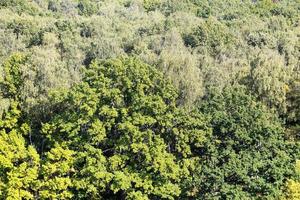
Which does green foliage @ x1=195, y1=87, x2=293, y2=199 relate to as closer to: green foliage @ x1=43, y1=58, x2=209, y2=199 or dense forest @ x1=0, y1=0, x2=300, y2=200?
dense forest @ x1=0, y1=0, x2=300, y2=200

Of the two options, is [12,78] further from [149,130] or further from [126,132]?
[149,130]

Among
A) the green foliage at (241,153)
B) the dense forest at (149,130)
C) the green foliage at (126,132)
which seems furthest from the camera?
the green foliage at (126,132)

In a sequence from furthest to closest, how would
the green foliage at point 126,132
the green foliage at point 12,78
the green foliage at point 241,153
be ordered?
the green foliage at point 12,78, the green foliage at point 126,132, the green foliage at point 241,153

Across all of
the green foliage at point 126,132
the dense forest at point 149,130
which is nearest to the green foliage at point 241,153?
the dense forest at point 149,130

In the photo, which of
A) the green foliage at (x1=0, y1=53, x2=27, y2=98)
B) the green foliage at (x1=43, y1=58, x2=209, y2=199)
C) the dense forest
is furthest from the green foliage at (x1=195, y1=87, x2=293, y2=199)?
the green foliage at (x1=0, y1=53, x2=27, y2=98)

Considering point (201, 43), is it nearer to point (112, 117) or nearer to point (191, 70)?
point (191, 70)

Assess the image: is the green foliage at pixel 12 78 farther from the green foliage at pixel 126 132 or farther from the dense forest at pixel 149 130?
the green foliage at pixel 126 132

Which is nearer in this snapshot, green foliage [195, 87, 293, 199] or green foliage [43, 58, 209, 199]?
green foliage [195, 87, 293, 199]

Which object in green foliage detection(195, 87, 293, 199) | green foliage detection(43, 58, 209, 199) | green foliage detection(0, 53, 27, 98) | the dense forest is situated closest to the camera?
green foliage detection(195, 87, 293, 199)

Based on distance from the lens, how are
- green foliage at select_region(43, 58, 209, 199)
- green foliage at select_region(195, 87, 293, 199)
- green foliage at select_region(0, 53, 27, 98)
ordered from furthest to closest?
green foliage at select_region(0, 53, 27, 98), green foliage at select_region(43, 58, 209, 199), green foliage at select_region(195, 87, 293, 199)

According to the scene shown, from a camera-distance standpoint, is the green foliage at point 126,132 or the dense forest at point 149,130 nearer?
the dense forest at point 149,130

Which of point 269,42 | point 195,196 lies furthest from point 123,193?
point 269,42
